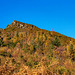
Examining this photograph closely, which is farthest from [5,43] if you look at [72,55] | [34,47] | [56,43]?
[72,55]

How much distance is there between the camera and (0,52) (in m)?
11.8

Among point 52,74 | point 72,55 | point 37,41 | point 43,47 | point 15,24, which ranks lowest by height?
point 52,74

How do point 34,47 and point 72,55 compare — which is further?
point 34,47

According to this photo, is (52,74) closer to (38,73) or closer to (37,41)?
(38,73)

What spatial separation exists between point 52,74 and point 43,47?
7446 millimetres

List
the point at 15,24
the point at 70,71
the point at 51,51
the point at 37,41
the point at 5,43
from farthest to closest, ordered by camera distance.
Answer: the point at 15,24 < the point at 5,43 < the point at 37,41 < the point at 51,51 < the point at 70,71

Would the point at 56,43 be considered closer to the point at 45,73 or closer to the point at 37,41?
the point at 37,41

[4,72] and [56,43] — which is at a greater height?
[56,43]

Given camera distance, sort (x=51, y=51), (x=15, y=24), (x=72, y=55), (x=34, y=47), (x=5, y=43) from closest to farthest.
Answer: (x=72, y=55) < (x=51, y=51) < (x=34, y=47) < (x=5, y=43) < (x=15, y=24)

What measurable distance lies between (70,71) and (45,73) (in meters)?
1.74

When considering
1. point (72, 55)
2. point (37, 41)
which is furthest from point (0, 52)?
point (72, 55)

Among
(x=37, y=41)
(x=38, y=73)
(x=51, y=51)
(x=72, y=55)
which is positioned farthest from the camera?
(x=37, y=41)

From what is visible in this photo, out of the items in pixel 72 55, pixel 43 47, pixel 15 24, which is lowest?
pixel 72 55

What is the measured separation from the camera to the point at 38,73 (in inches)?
194
